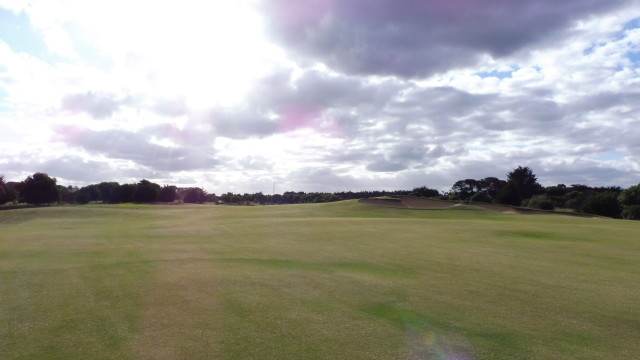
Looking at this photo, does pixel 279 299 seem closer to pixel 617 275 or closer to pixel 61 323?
pixel 61 323

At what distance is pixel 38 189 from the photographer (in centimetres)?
7944

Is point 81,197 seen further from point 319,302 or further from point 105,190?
point 319,302

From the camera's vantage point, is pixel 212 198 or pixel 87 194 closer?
pixel 212 198

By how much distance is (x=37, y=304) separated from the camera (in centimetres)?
953

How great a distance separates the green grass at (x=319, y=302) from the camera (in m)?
7.08

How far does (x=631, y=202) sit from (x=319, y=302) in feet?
264

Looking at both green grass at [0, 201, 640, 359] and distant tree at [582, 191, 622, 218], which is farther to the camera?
distant tree at [582, 191, 622, 218]

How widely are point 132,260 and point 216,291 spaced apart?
6.58m

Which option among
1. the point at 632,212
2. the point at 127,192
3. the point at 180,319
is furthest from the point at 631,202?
the point at 127,192

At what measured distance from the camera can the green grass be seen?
23.2 ft

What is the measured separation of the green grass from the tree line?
50.2 meters

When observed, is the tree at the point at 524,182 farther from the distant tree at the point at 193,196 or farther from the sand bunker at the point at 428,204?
the distant tree at the point at 193,196

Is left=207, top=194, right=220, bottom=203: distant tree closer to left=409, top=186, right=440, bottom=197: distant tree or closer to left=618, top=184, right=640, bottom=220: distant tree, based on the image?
left=409, top=186, right=440, bottom=197: distant tree

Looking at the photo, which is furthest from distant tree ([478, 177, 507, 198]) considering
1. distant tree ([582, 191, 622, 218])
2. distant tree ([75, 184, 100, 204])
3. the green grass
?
distant tree ([75, 184, 100, 204])
